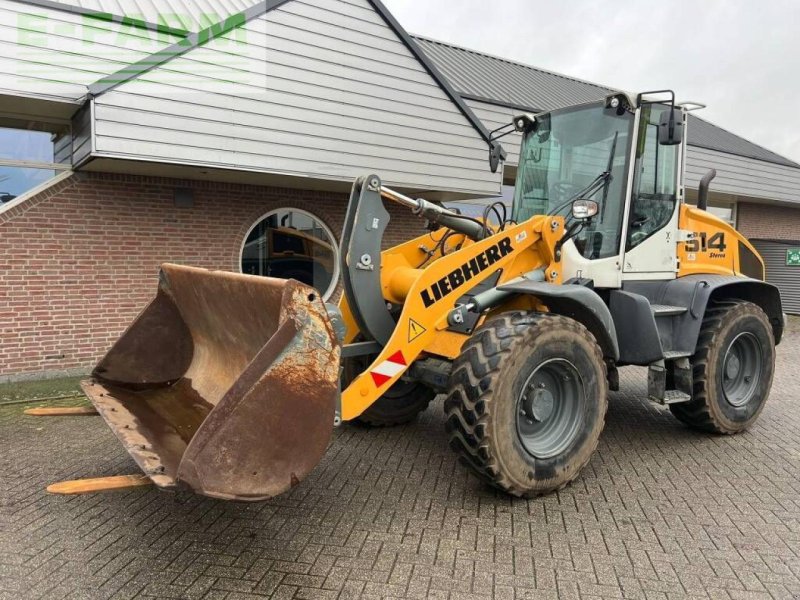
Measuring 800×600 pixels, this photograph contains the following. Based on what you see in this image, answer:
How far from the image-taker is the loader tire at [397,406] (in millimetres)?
5012

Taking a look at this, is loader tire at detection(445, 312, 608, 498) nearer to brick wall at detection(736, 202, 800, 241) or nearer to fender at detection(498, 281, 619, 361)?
fender at detection(498, 281, 619, 361)

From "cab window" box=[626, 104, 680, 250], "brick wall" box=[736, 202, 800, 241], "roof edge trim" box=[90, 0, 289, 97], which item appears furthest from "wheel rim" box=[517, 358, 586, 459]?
"brick wall" box=[736, 202, 800, 241]

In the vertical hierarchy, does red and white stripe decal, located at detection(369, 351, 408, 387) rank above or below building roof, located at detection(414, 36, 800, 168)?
below

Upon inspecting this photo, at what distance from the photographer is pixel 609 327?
4.12 metres

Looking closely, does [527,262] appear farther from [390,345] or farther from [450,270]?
[390,345]

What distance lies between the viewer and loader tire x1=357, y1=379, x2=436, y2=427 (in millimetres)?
5012

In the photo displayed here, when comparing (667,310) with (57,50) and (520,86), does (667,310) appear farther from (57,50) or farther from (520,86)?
(520,86)

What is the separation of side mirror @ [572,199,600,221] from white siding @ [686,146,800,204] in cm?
1174

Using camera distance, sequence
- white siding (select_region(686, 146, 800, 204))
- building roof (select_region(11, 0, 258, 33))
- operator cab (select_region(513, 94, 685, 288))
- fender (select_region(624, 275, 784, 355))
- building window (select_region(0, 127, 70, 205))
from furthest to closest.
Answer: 1. white siding (select_region(686, 146, 800, 204))
2. building window (select_region(0, 127, 70, 205))
3. building roof (select_region(11, 0, 258, 33))
4. fender (select_region(624, 275, 784, 355))
5. operator cab (select_region(513, 94, 685, 288))

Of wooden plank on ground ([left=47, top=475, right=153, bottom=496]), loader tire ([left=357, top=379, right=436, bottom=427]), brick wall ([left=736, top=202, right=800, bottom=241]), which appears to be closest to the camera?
wooden plank on ground ([left=47, top=475, right=153, bottom=496])

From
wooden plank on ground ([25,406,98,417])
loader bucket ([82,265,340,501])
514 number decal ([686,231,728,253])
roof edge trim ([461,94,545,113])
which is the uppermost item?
roof edge trim ([461,94,545,113])

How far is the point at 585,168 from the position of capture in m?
4.76

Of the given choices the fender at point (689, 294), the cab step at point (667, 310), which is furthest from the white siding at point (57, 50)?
the cab step at point (667, 310)

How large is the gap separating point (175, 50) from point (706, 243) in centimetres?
606
